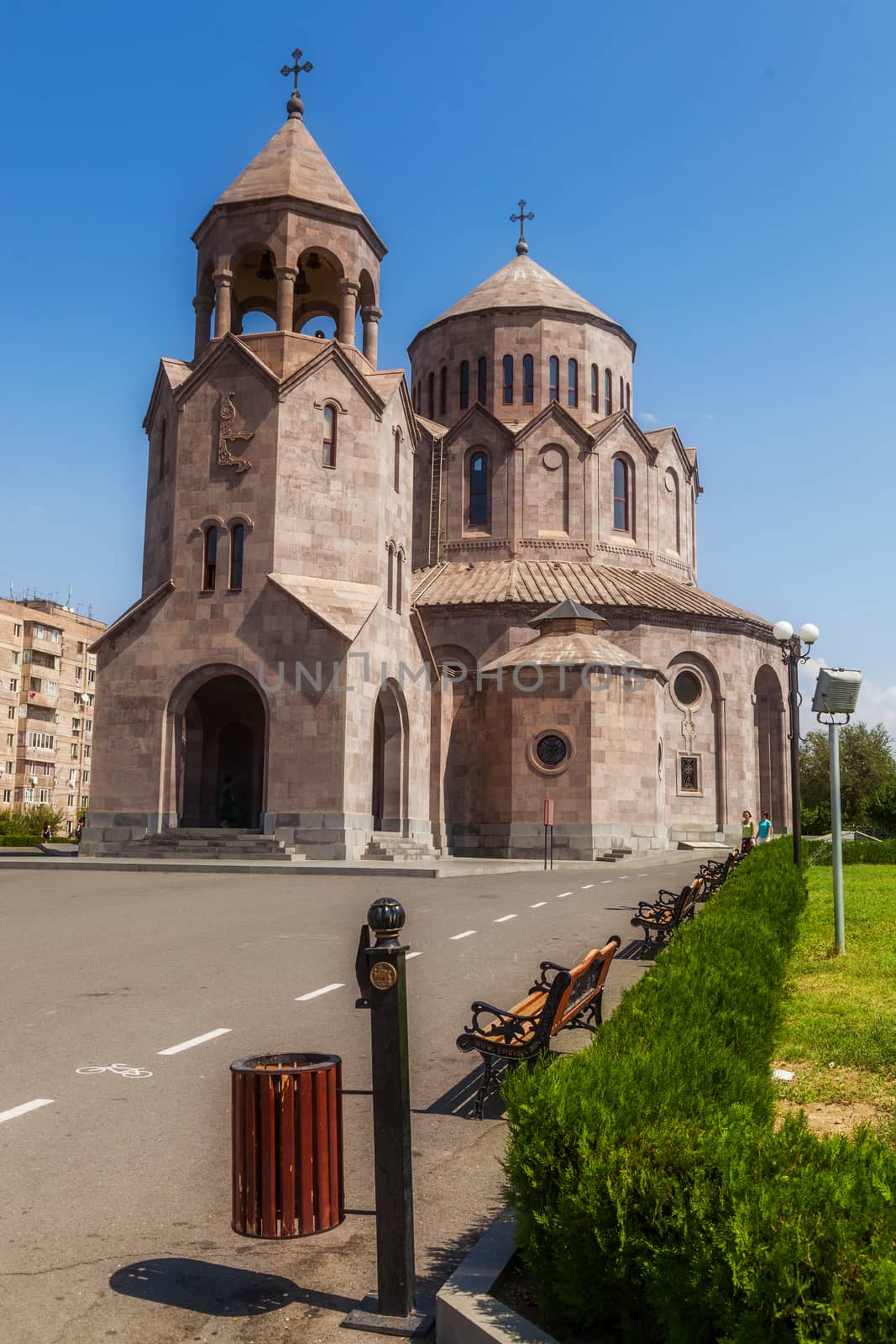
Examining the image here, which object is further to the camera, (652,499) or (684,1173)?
(652,499)

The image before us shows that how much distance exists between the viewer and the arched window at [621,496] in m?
39.8

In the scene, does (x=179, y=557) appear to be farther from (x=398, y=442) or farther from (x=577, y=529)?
(x=577, y=529)

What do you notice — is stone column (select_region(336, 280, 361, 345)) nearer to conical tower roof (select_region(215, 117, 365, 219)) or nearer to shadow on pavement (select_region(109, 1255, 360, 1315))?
conical tower roof (select_region(215, 117, 365, 219))

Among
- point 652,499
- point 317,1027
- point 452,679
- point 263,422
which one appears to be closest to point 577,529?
point 652,499

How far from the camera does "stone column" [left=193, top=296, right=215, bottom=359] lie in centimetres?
2958

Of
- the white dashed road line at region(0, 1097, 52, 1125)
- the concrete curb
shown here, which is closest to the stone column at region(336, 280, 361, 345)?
the white dashed road line at region(0, 1097, 52, 1125)

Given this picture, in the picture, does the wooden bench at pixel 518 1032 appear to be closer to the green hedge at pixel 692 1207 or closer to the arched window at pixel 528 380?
the green hedge at pixel 692 1207

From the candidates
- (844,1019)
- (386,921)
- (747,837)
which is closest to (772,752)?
(747,837)

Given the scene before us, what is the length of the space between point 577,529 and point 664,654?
214 inches

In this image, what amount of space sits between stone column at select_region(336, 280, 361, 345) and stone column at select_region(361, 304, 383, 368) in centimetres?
93

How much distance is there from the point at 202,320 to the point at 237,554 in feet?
23.1

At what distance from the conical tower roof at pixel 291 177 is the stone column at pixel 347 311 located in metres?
1.89

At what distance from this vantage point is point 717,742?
121 ft

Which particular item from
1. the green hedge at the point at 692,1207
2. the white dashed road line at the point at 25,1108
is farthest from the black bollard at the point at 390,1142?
the white dashed road line at the point at 25,1108
